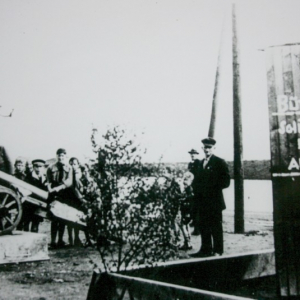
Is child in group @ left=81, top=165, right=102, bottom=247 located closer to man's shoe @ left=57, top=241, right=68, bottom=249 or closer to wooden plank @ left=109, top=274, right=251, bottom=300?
wooden plank @ left=109, top=274, right=251, bottom=300

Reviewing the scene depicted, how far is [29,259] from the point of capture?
6.36 metres

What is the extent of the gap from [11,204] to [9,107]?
5.93 feet

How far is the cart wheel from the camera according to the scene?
21.4ft

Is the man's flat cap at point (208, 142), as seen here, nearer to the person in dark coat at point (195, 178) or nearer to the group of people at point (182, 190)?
the group of people at point (182, 190)

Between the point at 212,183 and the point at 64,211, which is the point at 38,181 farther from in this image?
the point at 212,183

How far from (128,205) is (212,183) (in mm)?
2702

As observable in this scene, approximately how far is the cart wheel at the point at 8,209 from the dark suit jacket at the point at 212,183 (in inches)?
111

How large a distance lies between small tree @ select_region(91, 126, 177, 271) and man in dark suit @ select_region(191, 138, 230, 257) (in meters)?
2.33

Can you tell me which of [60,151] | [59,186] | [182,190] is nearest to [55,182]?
[59,186]

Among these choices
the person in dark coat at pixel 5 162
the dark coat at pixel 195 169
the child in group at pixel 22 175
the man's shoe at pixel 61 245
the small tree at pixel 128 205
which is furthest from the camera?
the man's shoe at pixel 61 245

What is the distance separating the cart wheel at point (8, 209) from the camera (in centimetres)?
651

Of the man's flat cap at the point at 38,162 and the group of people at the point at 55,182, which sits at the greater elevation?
the man's flat cap at the point at 38,162

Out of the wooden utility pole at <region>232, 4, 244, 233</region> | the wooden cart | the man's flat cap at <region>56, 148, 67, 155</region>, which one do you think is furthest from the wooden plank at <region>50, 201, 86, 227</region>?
the wooden utility pole at <region>232, 4, 244, 233</region>

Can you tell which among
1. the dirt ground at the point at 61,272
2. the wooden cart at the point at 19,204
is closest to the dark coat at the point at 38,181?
the wooden cart at the point at 19,204
